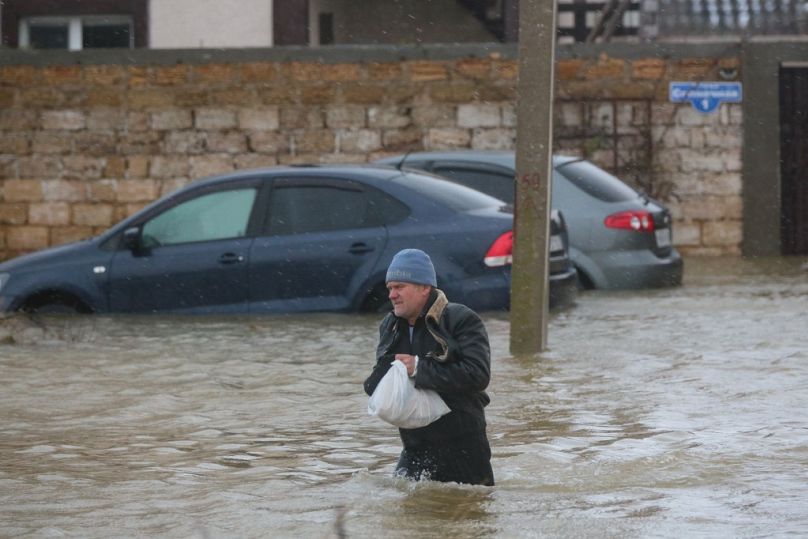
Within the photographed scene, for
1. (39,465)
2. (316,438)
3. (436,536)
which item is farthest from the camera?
(316,438)

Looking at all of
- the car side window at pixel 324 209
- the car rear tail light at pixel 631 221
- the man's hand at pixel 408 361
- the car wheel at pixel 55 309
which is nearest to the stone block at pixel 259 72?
the car rear tail light at pixel 631 221

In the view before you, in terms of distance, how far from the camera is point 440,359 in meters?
6.82

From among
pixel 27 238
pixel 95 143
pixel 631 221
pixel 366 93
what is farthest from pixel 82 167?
pixel 631 221

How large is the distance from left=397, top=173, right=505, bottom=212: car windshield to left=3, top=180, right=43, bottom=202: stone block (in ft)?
28.8

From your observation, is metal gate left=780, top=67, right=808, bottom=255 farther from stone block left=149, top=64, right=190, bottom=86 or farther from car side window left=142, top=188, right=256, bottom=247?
car side window left=142, top=188, right=256, bottom=247

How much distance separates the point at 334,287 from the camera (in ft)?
44.5

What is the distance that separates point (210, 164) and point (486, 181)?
656cm

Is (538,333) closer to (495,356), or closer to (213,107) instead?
(495,356)

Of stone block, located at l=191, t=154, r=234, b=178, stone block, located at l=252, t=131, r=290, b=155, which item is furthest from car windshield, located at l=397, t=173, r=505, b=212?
stone block, located at l=191, t=154, r=234, b=178

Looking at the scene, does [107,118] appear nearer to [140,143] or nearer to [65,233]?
[140,143]

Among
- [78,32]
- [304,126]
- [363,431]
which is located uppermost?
[78,32]

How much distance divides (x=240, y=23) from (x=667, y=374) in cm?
1583

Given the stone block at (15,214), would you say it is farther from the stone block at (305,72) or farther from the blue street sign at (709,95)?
the blue street sign at (709,95)

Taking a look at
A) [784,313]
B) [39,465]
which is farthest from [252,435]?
[784,313]
